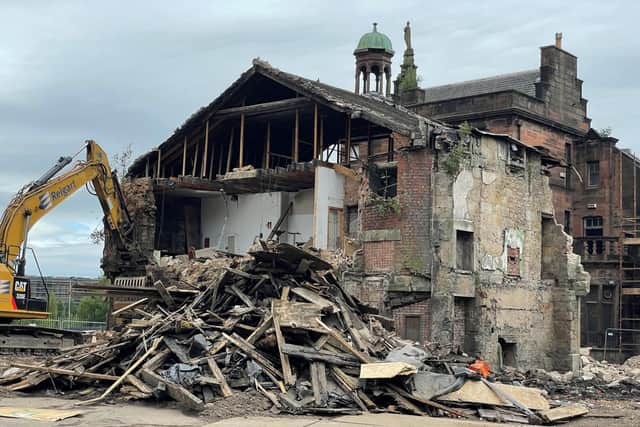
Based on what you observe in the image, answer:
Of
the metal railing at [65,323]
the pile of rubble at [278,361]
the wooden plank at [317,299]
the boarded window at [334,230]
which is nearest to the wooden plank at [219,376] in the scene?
the pile of rubble at [278,361]

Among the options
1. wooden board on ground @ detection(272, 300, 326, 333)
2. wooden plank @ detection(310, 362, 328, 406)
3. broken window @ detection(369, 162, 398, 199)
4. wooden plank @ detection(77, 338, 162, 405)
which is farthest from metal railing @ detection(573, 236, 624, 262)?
wooden plank @ detection(77, 338, 162, 405)

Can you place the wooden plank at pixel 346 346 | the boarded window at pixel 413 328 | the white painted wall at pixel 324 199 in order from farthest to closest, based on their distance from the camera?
the white painted wall at pixel 324 199
the boarded window at pixel 413 328
the wooden plank at pixel 346 346

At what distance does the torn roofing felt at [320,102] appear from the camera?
23.8 metres

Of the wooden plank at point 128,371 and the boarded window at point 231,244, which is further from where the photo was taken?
the boarded window at point 231,244

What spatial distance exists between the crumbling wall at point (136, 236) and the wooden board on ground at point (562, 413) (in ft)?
53.6

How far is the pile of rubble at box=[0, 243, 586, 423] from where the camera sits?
48.8 feet

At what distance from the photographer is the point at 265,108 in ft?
88.8

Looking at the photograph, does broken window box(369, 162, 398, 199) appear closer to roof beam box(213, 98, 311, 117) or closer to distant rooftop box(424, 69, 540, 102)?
roof beam box(213, 98, 311, 117)

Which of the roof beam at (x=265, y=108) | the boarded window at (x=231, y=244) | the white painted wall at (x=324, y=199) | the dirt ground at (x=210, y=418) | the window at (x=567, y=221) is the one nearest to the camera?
the dirt ground at (x=210, y=418)

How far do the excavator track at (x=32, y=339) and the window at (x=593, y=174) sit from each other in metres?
28.1

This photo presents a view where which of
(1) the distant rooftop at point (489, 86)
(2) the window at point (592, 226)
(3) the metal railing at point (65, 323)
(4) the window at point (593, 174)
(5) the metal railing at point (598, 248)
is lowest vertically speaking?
(3) the metal railing at point (65, 323)

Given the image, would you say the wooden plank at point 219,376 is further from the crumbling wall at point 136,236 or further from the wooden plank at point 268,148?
the crumbling wall at point 136,236

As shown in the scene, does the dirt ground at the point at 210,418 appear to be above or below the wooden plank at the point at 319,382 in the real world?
below

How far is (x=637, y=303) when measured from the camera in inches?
1490
